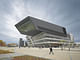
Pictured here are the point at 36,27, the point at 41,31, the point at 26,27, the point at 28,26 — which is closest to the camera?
the point at 36,27

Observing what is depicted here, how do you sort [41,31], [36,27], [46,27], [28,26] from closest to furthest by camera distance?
[36,27] → [41,31] → [28,26] → [46,27]

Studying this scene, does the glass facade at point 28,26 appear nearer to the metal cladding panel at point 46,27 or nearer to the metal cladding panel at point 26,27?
the metal cladding panel at point 26,27

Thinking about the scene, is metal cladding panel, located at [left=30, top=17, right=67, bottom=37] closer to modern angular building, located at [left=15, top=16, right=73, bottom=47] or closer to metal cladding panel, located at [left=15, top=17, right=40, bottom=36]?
modern angular building, located at [left=15, top=16, right=73, bottom=47]

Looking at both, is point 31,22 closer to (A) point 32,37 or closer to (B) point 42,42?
(B) point 42,42

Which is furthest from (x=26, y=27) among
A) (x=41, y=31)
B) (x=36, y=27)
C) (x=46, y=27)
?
(x=46, y=27)

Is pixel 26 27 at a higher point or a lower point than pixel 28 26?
lower

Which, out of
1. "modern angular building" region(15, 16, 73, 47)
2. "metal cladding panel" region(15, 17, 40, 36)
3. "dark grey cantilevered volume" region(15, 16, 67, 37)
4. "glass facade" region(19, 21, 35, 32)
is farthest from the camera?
"metal cladding panel" region(15, 17, 40, 36)

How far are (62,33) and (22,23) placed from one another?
185 feet

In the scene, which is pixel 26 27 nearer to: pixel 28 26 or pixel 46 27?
pixel 28 26

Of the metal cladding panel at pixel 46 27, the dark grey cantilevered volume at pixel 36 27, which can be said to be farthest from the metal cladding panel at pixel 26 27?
the metal cladding panel at pixel 46 27

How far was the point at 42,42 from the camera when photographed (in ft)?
241

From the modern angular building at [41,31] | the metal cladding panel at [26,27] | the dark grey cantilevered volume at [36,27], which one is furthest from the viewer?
the metal cladding panel at [26,27]

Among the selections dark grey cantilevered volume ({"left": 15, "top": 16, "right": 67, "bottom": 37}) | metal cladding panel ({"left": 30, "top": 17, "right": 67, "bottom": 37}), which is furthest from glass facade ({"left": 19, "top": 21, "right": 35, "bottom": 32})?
metal cladding panel ({"left": 30, "top": 17, "right": 67, "bottom": 37})

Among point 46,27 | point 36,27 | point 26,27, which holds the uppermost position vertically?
point 26,27
